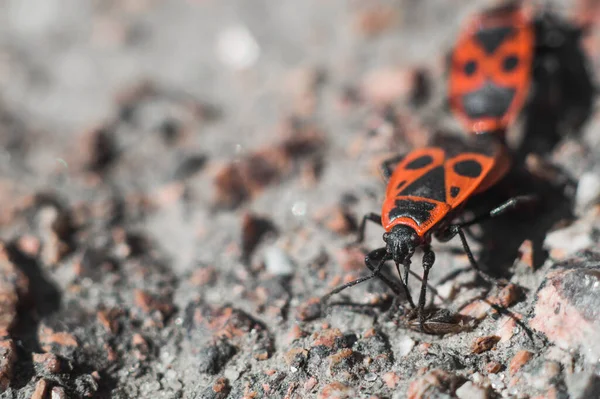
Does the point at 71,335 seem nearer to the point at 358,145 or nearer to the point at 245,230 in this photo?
the point at 245,230

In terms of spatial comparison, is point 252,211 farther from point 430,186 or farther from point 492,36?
point 492,36

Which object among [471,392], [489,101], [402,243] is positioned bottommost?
[471,392]

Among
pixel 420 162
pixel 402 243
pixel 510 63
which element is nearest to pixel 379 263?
pixel 402 243

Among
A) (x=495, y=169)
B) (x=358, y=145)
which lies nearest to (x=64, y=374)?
(x=358, y=145)

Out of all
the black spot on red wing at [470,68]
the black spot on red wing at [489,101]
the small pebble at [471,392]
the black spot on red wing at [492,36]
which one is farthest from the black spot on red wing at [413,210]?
the black spot on red wing at [492,36]

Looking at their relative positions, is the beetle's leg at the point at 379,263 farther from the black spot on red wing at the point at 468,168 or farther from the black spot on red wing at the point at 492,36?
the black spot on red wing at the point at 492,36

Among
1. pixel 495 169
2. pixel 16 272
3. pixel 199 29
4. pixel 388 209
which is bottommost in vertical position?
pixel 16 272

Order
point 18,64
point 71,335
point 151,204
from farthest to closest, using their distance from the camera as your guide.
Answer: point 18,64
point 151,204
point 71,335
